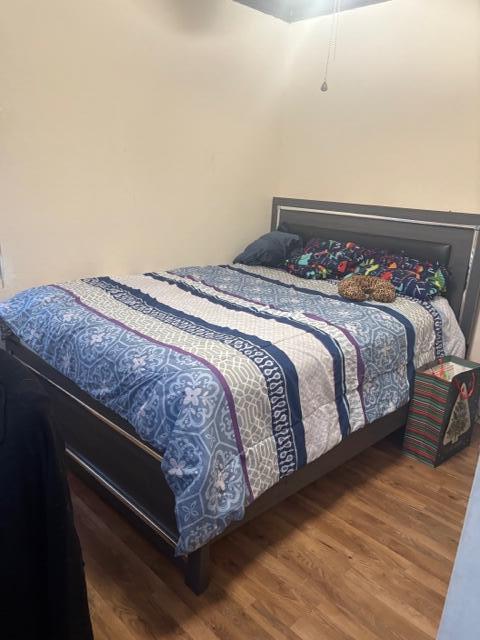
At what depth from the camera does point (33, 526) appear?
89 centimetres

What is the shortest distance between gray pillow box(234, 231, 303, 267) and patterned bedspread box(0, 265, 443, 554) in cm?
61

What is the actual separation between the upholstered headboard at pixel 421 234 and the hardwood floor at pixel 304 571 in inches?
44.9

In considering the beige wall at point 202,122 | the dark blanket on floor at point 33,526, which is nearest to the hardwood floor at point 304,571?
the dark blanket on floor at point 33,526

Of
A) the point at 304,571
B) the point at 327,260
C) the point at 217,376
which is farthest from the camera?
the point at 327,260

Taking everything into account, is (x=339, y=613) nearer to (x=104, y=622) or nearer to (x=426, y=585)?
(x=426, y=585)

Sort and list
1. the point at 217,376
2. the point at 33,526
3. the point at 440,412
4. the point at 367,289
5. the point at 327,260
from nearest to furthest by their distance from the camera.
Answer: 1. the point at 33,526
2. the point at 217,376
3. the point at 440,412
4. the point at 367,289
5. the point at 327,260

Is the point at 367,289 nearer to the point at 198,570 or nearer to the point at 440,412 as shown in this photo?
the point at 440,412

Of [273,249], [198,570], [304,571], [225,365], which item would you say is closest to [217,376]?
[225,365]

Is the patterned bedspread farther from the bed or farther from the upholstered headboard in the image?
the upholstered headboard

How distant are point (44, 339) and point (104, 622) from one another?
43.8 inches

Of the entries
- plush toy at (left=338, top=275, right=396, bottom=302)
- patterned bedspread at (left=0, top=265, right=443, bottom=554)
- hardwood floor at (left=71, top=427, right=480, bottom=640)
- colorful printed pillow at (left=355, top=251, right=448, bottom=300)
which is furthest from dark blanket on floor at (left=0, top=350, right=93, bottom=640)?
colorful printed pillow at (left=355, top=251, right=448, bottom=300)

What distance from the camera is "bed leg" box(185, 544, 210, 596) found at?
149 centimetres

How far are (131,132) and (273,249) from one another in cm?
118

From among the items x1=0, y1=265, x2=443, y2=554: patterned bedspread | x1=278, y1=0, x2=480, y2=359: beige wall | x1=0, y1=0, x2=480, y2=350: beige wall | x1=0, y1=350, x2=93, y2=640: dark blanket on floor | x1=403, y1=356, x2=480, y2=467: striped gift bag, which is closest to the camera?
x1=0, y1=350, x2=93, y2=640: dark blanket on floor
